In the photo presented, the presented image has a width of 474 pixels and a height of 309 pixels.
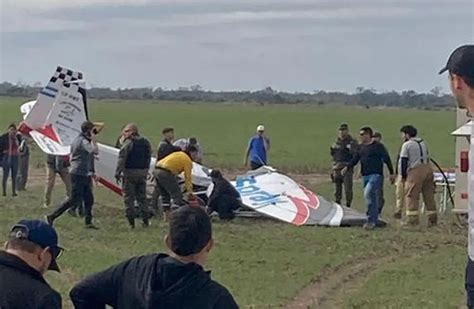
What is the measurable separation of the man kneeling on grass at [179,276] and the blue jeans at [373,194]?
46.3 feet

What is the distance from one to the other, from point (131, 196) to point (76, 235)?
1438 mm

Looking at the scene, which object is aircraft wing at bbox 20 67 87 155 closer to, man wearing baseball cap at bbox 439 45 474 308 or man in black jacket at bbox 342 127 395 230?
man in black jacket at bbox 342 127 395 230

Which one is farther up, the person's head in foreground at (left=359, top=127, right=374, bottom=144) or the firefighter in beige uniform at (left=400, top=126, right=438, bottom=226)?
the person's head in foreground at (left=359, top=127, right=374, bottom=144)

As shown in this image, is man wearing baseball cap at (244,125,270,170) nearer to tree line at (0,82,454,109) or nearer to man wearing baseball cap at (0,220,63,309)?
man wearing baseball cap at (0,220,63,309)

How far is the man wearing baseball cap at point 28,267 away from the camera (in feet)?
14.5

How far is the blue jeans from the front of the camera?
18359mm

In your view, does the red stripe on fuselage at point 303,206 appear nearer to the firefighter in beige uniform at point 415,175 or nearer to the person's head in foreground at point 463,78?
the firefighter in beige uniform at point 415,175

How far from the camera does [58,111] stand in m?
22.7

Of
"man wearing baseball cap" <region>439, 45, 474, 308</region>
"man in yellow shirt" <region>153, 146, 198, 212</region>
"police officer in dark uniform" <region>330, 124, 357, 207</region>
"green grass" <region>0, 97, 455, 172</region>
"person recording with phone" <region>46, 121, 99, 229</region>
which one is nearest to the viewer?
"man wearing baseball cap" <region>439, 45, 474, 308</region>

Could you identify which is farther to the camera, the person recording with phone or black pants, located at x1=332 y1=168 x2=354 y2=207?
black pants, located at x1=332 y1=168 x2=354 y2=207

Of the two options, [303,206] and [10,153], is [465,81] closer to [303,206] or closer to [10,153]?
[303,206]

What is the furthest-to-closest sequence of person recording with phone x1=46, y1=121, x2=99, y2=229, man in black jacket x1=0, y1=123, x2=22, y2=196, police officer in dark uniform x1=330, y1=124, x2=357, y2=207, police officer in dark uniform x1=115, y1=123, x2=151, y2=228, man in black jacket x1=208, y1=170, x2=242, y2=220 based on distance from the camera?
man in black jacket x1=0, y1=123, x2=22, y2=196 → police officer in dark uniform x1=330, y1=124, x2=357, y2=207 → man in black jacket x1=208, y1=170, x2=242, y2=220 → police officer in dark uniform x1=115, y1=123, x2=151, y2=228 → person recording with phone x1=46, y1=121, x2=99, y2=229

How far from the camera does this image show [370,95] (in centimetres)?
18200

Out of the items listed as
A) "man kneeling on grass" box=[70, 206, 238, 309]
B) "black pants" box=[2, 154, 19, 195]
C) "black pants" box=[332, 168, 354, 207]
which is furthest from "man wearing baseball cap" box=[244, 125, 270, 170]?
"man kneeling on grass" box=[70, 206, 238, 309]
